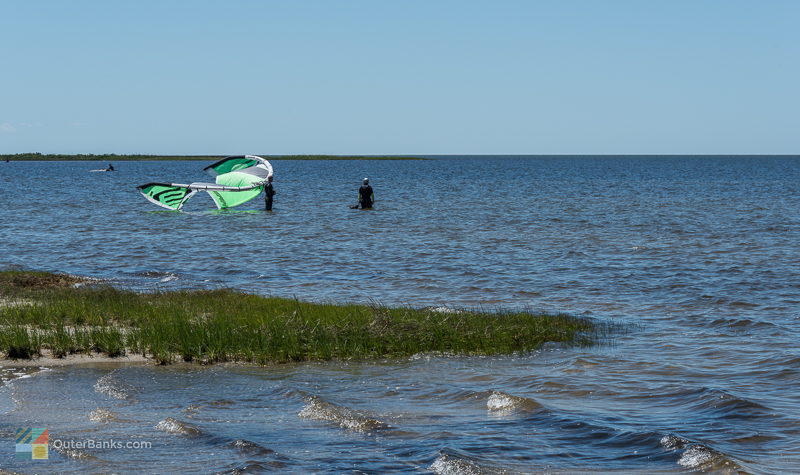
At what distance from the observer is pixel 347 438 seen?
8.78m

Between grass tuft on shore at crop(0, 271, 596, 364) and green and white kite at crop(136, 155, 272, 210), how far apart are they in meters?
29.9

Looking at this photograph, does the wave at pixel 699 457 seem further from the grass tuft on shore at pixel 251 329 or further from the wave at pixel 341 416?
the grass tuft on shore at pixel 251 329

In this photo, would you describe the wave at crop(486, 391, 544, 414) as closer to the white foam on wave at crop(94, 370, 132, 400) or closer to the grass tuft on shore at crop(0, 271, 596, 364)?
the grass tuft on shore at crop(0, 271, 596, 364)

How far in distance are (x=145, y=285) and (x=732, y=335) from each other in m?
13.3

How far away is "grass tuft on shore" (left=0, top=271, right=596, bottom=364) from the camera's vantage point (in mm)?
12086

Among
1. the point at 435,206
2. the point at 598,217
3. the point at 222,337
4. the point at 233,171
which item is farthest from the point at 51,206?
the point at 222,337

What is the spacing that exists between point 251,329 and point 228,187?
112ft

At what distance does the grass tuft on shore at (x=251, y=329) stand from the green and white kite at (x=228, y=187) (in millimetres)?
29878

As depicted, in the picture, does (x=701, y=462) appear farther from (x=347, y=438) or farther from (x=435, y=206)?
(x=435, y=206)

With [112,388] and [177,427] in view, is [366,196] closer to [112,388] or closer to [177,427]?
[112,388]

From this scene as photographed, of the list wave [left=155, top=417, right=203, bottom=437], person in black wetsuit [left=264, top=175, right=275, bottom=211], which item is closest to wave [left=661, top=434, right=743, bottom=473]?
wave [left=155, top=417, right=203, bottom=437]

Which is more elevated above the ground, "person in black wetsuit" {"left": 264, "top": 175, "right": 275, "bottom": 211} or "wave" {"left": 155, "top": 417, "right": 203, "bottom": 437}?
"person in black wetsuit" {"left": 264, "top": 175, "right": 275, "bottom": 211}

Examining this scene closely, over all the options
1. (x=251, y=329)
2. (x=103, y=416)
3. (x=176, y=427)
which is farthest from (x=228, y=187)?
(x=176, y=427)

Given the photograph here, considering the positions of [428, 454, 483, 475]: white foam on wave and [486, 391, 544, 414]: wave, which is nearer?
[428, 454, 483, 475]: white foam on wave
